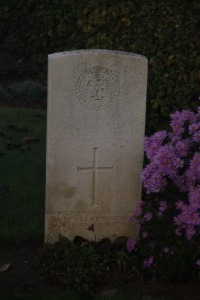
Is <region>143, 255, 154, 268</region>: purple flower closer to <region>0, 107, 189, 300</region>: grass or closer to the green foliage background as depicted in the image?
<region>0, 107, 189, 300</region>: grass

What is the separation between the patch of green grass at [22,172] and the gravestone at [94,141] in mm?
428

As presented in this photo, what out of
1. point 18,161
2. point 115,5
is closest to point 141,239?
point 18,161

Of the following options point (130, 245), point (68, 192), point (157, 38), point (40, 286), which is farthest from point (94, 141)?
point (157, 38)

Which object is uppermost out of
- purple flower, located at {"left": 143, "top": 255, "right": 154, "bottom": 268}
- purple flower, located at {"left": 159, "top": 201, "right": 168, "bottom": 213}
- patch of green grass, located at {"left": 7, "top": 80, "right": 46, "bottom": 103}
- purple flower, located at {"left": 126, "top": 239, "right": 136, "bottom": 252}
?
patch of green grass, located at {"left": 7, "top": 80, "right": 46, "bottom": 103}

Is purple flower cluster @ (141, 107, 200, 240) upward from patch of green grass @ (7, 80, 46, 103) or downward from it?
downward

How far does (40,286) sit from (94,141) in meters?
1.02

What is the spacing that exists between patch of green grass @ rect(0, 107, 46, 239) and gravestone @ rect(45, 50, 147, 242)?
1.40 feet

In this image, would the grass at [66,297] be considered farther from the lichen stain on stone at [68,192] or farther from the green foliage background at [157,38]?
the green foliage background at [157,38]

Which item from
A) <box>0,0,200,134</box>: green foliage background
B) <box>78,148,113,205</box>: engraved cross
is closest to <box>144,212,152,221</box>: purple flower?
<box>78,148,113,205</box>: engraved cross

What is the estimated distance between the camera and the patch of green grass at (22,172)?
525 cm

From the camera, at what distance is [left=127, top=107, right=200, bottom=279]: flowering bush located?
173 inches

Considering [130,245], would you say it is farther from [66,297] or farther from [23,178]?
[23,178]

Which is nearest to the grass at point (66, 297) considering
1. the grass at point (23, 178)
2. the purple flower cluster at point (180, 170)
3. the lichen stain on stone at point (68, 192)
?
the grass at point (23, 178)

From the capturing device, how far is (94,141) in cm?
474
